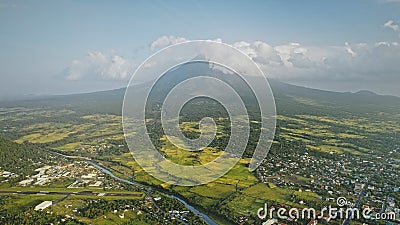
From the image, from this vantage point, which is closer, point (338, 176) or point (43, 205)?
point (43, 205)

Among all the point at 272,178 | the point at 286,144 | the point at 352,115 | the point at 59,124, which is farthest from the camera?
the point at 352,115

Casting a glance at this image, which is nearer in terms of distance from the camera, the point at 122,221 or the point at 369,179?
the point at 122,221

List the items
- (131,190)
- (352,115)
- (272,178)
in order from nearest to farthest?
(131,190), (272,178), (352,115)

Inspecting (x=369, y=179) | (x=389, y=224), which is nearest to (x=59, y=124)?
(x=369, y=179)

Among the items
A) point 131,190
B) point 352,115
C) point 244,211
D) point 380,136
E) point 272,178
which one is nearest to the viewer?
point 244,211

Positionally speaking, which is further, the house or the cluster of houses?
the cluster of houses

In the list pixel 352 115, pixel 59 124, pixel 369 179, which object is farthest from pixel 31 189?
pixel 352 115

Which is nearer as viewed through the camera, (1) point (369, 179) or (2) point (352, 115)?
(1) point (369, 179)

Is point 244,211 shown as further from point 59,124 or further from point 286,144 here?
point 59,124

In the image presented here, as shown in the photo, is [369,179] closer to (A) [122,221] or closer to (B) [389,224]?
(B) [389,224]

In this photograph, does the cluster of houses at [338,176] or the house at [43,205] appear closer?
the house at [43,205]
